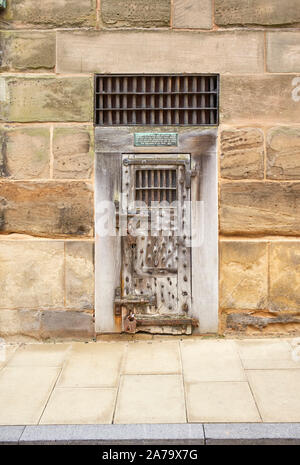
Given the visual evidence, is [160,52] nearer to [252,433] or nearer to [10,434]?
[252,433]

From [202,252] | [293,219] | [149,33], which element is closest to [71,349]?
[202,252]

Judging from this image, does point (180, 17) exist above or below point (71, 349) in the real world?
above

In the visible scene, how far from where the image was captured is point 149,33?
394 cm

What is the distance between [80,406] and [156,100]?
2.98 meters

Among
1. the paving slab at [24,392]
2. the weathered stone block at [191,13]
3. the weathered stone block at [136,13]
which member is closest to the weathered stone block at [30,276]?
the paving slab at [24,392]

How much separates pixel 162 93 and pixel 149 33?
1.99 ft

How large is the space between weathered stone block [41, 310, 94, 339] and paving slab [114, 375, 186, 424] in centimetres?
96

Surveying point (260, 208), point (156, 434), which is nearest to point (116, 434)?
point (156, 434)

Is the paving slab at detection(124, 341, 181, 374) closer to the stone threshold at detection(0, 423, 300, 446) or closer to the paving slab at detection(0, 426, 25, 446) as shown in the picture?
the stone threshold at detection(0, 423, 300, 446)

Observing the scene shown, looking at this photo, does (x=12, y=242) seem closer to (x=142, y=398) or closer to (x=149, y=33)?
(x=142, y=398)

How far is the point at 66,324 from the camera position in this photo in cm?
404

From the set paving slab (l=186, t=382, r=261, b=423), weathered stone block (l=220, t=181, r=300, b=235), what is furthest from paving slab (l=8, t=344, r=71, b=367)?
weathered stone block (l=220, t=181, r=300, b=235)

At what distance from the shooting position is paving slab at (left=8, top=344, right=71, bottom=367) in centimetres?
351

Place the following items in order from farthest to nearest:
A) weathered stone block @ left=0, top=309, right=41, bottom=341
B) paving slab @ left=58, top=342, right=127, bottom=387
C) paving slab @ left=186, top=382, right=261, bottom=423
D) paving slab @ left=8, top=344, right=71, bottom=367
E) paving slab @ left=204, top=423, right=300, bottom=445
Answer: weathered stone block @ left=0, top=309, right=41, bottom=341
paving slab @ left=8, top=344, right=71, bottom=367
paving slab @ left=58, top=342, right=127, bottom=387
paving slab @ left=186, top=382, right=261, bottom=423
paving slab @ left=204, top=423, right=300, bottom=445
